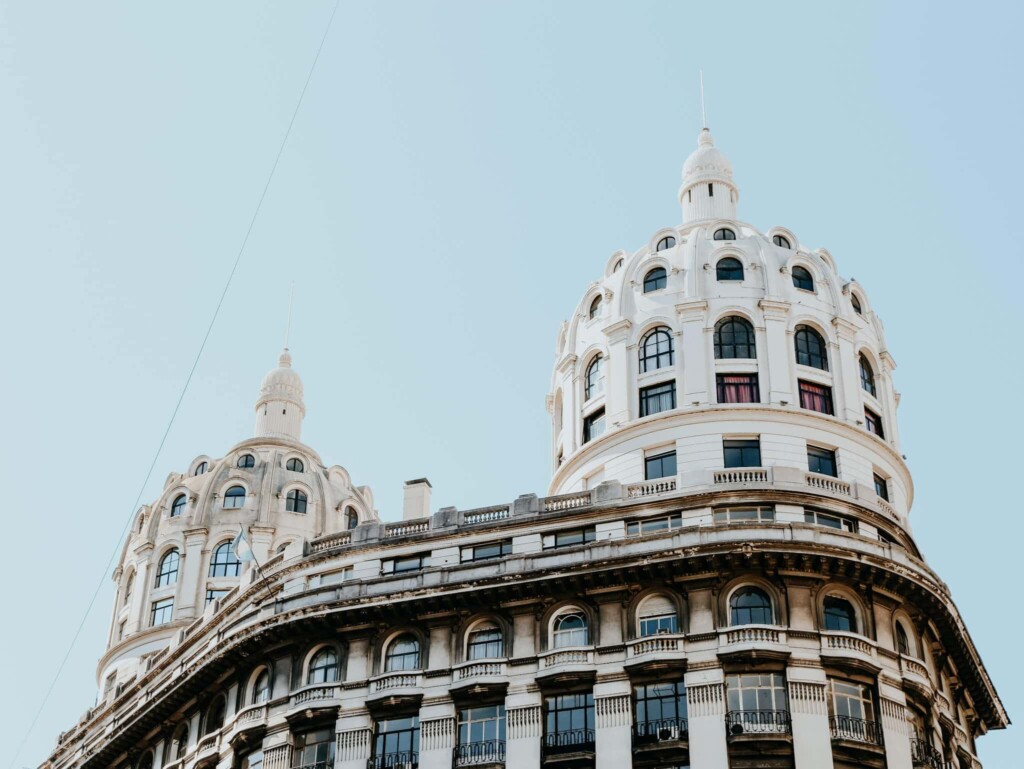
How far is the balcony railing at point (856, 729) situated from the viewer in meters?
60.5

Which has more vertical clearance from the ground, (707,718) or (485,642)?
(485,642)

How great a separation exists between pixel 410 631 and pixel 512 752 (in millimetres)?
7211

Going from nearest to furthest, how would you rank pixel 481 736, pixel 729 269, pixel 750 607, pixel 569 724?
1. pixel 569 724
2. pixel 750 607
3. pixel 481 736
4. pixel 729 269

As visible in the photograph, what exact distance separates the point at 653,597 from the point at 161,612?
42.5 meters

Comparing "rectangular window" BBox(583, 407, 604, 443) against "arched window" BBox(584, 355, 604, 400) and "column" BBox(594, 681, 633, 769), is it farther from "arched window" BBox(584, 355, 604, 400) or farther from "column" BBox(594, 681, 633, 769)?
"column" BBox(594, 681, 633, 769)

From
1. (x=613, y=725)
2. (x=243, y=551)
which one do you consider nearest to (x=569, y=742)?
(x=613, y=725)

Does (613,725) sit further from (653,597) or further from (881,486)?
(881,486)

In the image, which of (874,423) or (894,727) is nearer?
(894,727)

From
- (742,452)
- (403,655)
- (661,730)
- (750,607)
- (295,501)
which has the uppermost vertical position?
(295,501)

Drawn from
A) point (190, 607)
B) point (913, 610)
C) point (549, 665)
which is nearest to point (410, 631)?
point (549, 665)

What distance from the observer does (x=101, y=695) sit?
98.6 metres

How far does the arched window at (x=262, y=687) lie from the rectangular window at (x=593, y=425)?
17706 mm

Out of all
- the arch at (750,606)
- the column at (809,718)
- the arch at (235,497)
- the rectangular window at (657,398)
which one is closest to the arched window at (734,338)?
the rectangular window at (657,398)

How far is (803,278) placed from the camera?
259ft
